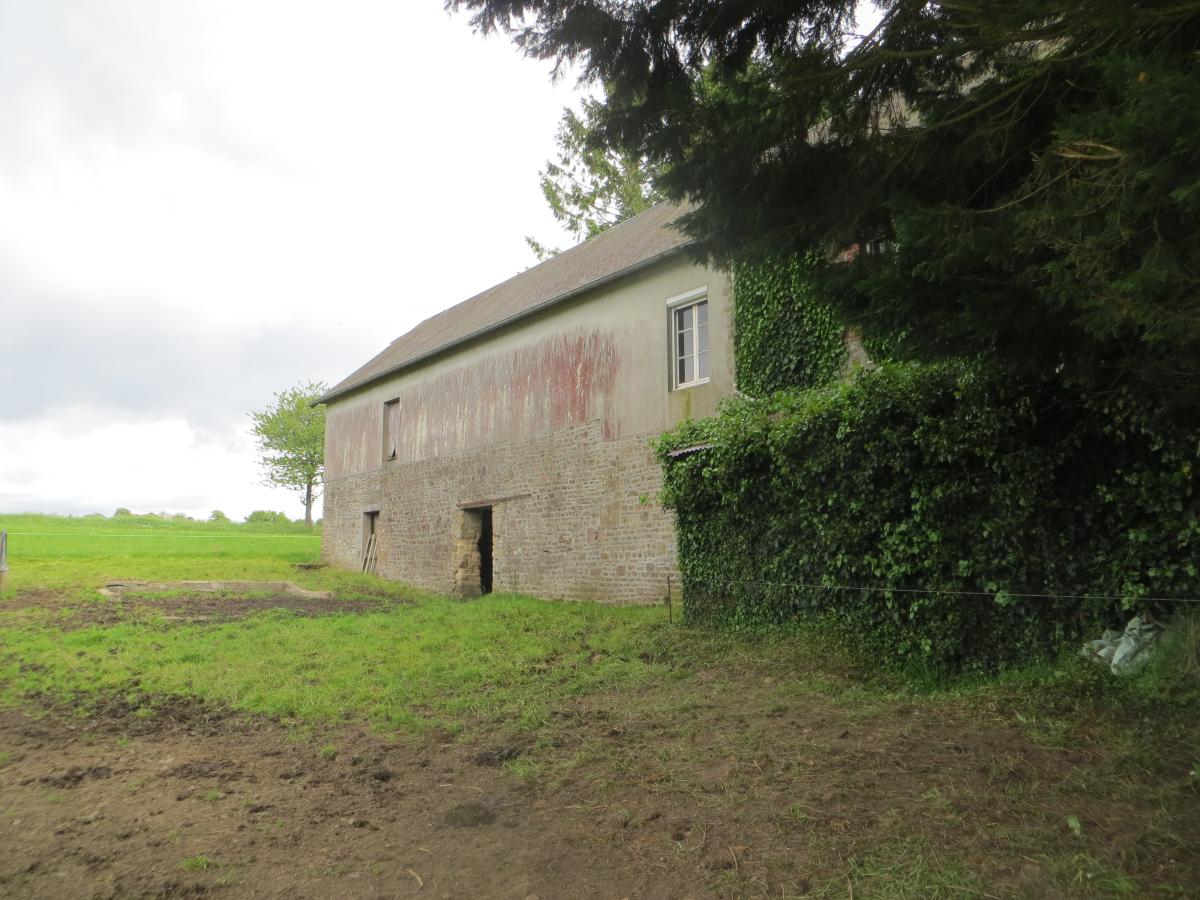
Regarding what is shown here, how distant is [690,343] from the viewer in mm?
12625

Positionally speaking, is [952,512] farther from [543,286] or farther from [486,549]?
[486,549]

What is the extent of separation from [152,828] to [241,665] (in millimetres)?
4557

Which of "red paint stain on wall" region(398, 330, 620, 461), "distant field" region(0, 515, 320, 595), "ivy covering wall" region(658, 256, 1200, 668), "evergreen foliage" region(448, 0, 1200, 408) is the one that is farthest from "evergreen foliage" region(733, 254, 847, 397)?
"distant field" region(0, 515, 320, 595)

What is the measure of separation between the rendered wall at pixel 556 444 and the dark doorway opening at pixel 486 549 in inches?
24.5

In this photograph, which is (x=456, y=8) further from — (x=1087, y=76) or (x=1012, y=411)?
(x=1012, y=411)

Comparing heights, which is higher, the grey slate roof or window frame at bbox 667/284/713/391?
the grey slate roof

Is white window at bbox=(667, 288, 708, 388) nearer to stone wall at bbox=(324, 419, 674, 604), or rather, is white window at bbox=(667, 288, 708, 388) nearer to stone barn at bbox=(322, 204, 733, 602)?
stone barn at bbox=(322, 204, 733, 602)

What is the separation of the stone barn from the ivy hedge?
3765 millimetres

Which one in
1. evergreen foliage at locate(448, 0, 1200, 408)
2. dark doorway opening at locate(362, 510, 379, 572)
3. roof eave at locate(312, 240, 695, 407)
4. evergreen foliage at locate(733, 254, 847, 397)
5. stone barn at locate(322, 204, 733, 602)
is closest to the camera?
evergreen foliage at locate(448, 0, 1200, 408)

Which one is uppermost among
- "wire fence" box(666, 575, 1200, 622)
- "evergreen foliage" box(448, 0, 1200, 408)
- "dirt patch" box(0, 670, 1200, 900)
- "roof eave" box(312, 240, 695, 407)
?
"roof eave" box(312, 240, 695, 407)

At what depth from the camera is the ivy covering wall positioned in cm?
580

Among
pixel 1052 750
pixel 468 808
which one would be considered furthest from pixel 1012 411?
pixel 468 808

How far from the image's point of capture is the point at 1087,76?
4.15 m

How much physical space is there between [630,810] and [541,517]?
1060cm
